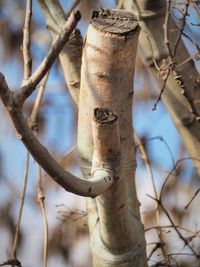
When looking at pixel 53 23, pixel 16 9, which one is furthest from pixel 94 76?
pixel 16 9

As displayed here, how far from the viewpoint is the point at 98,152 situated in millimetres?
1003

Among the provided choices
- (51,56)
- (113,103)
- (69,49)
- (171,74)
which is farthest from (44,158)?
(171,74)

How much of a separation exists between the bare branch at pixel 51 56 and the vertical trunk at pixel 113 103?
0.30m

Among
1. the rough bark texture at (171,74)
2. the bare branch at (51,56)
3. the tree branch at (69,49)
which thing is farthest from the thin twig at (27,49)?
the rough bark texture at (171,74)

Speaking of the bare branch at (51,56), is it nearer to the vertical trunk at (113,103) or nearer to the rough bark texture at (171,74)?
the vertical trunk at (113,103)

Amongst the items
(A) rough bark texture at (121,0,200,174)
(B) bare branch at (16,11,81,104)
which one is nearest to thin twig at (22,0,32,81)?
(B) bare branch at (16,11,81,104)

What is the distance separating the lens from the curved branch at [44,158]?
776mm

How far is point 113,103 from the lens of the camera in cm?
110

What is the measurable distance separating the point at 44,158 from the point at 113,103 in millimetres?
294

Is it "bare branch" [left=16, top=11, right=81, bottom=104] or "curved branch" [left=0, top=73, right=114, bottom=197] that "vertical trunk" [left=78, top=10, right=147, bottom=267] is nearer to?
"curved branch" [left=0, top=73, right=114, bottom=197]

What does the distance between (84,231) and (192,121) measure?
33.0 inches

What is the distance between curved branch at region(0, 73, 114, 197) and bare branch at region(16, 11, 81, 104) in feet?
0.05

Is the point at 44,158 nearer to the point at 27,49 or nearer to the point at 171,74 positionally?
the point at 27,49

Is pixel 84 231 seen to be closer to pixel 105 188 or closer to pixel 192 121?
pixel 192 121
